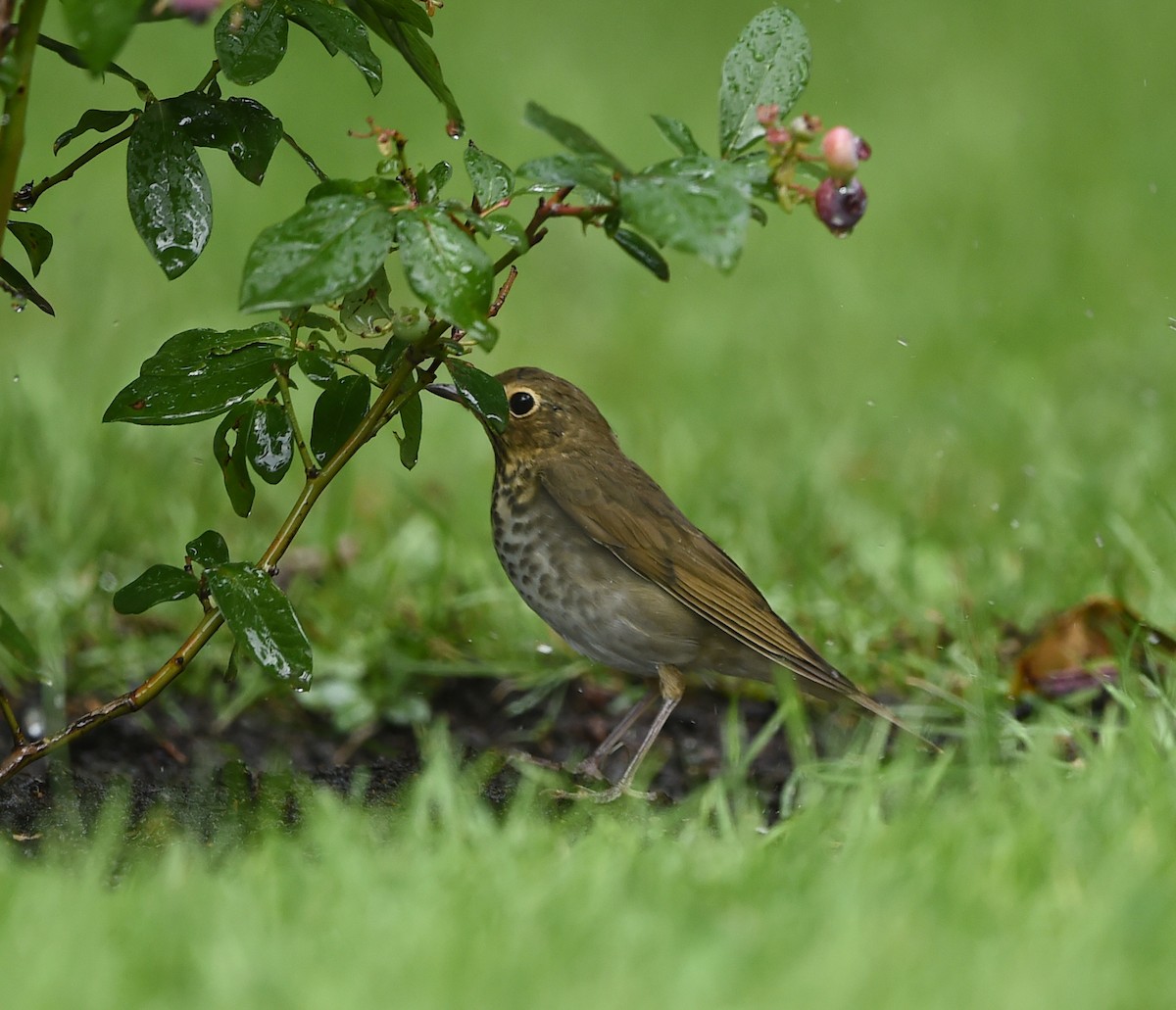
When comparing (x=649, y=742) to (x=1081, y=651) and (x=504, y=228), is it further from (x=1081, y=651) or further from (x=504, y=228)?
(x=504, y=228)

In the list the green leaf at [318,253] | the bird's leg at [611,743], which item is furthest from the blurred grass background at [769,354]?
the green leaf at [318,253]

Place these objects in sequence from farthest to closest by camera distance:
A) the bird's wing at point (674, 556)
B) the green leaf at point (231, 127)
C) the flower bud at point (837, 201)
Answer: the bird's wing at point (674, 556)
the green leaf at point (231, 127)
the flower bud at point (837, 201)

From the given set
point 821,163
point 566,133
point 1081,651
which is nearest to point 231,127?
point 566,133

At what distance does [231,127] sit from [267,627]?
31.4 inches

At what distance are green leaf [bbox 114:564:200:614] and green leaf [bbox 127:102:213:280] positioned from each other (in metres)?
0.48

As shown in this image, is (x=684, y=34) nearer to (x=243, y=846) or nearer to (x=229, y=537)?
(x=229, y=537)

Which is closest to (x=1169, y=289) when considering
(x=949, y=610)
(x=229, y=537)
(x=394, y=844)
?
(x=949, y=610)

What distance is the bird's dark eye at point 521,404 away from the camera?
407cm

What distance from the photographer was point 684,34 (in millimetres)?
11242

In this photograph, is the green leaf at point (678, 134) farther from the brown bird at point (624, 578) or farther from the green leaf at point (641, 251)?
the brown bird at point (624, 578)

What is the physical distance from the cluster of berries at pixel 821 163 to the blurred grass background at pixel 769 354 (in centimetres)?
129

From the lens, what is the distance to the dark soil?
3354 millimetres

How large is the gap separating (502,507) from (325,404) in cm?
105

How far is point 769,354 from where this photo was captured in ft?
23.5
